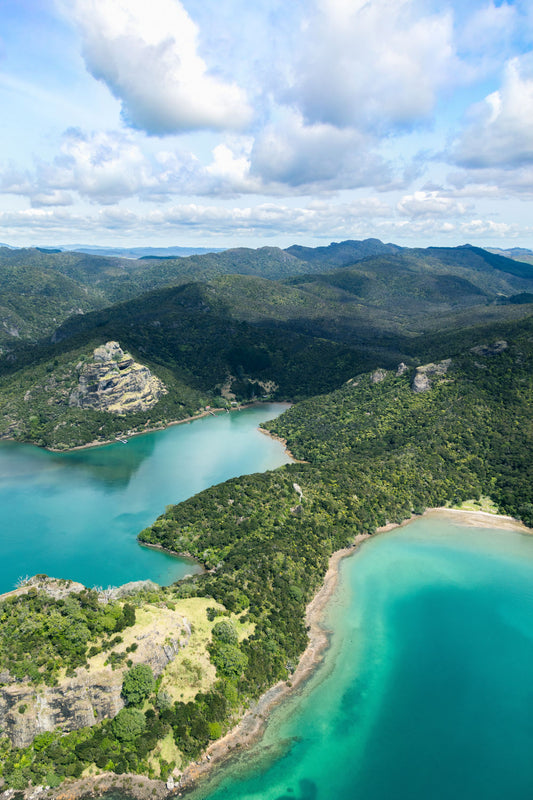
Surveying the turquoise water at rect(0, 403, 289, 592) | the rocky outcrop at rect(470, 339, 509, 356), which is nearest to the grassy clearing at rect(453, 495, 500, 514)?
the turquoise water at rect(0, 403, 289, 592)

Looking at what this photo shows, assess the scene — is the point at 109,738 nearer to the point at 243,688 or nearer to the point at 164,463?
the point at 243,688

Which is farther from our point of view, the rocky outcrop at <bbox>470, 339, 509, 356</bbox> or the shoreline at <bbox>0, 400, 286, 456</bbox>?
the shoreline at <bbox>0, 400, 286, 456</bbox>

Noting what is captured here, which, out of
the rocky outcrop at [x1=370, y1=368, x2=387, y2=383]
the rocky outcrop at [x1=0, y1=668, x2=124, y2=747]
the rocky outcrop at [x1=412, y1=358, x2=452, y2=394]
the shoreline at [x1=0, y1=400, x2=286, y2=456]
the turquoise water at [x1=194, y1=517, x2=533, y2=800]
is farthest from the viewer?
the rocky outcrop at [x1=370, y1=368, x2=387, y2=383]

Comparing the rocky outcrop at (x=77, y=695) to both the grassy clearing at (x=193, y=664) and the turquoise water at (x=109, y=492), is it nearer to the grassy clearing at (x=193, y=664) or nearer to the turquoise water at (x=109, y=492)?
the grassy clearing at (x=193, y=664)

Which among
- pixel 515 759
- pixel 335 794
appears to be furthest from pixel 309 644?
pixel 515 759

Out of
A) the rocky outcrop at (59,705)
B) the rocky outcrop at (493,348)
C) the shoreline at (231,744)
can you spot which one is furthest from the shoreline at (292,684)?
the rocky outcrop at (493,348)

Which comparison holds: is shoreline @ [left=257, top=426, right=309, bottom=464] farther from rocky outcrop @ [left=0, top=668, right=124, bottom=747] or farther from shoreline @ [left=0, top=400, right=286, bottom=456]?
rocky outcrop @ [left=0, top=668, right=124, bottom=747]

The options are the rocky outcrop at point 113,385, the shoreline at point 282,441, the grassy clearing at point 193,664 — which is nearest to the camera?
the grassy clearing at point 193,664
